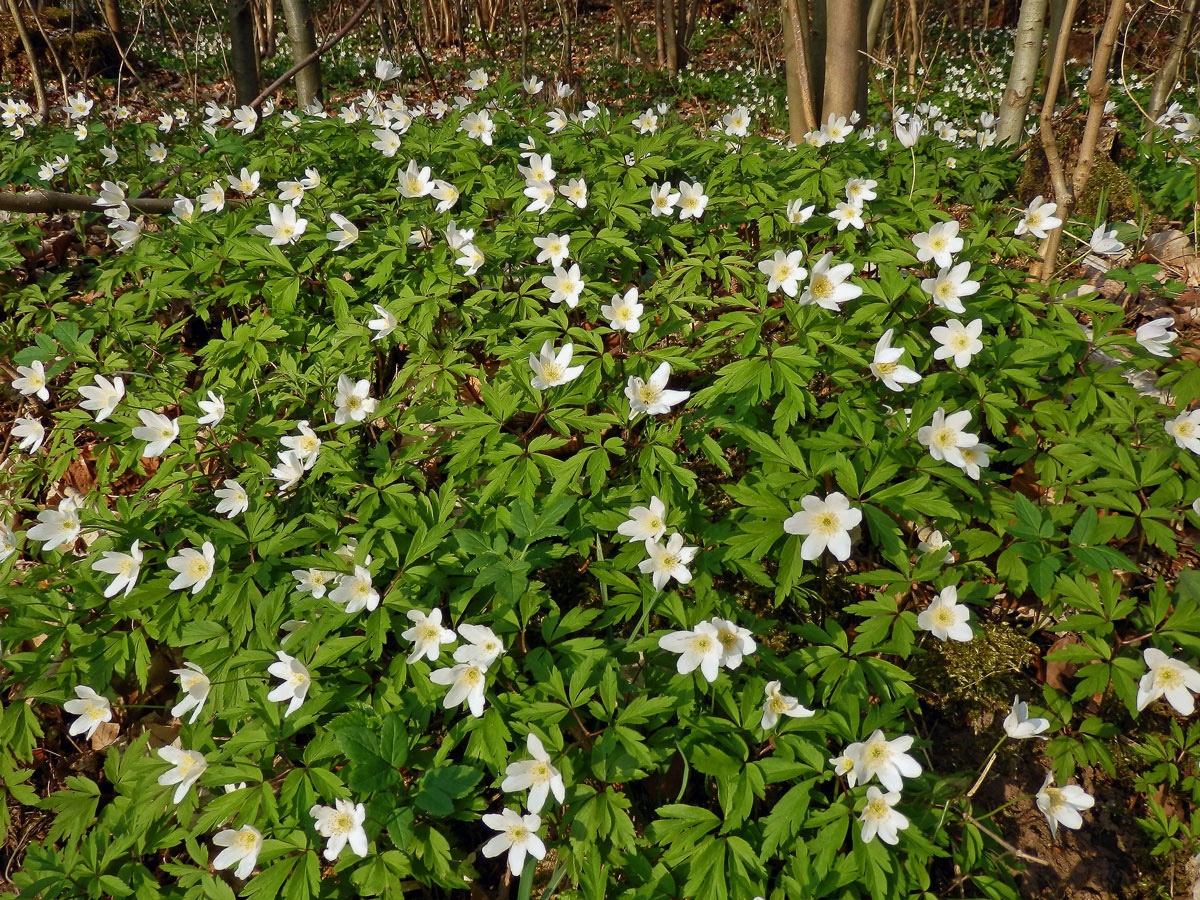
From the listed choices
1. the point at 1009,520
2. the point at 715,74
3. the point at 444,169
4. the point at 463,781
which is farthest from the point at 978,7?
the point at 463,781

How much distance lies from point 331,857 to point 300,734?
23.5 inches

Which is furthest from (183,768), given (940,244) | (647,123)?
(647,123)

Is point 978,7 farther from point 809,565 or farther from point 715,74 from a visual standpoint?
point 809,565

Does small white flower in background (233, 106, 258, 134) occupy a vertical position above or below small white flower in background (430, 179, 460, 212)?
above

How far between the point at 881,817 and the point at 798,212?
2251 mm

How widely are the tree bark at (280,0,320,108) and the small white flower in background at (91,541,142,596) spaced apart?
14.3ft

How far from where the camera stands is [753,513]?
6.51ft

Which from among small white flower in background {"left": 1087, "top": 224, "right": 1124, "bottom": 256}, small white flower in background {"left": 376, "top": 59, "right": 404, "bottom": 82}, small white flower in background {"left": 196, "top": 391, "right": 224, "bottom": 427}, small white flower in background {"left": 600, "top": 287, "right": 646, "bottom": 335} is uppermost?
small white flower in background {"left": 376, "top": 59, "right": 404, "bottom": 82}

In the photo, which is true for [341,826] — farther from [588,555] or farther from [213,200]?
[213,200]

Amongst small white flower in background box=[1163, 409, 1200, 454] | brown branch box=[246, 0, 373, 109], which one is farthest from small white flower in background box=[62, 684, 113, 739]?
brown branch box=[246, 0, 373, 109]

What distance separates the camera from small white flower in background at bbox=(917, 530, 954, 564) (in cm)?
195

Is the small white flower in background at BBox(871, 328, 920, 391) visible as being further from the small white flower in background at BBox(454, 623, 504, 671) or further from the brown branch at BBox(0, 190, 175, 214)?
the brown branch at BBox(0, 190, 175, 214)

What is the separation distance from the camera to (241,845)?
169 centimetres

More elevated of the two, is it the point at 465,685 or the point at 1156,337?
the point at 1156,337
